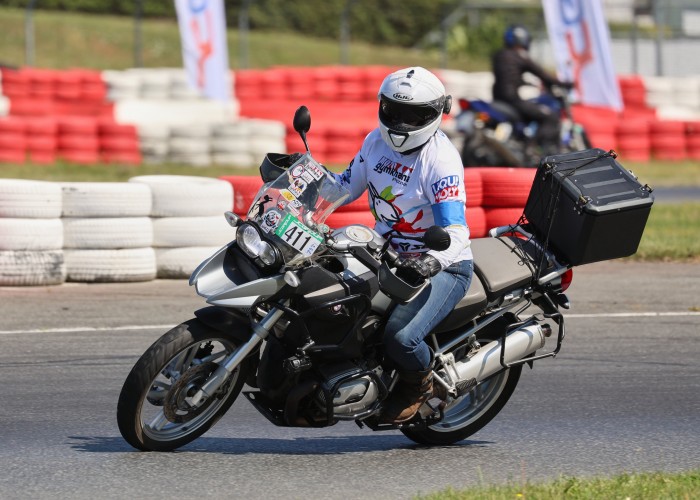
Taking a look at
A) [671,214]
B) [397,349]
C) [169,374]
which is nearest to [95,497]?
[169,374]

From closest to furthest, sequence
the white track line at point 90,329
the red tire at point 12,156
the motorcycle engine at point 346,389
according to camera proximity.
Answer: the motorcycle engine at point 346,389
the white track line at point 90,329
the red tire at point 12,156

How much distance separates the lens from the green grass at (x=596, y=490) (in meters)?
5.22

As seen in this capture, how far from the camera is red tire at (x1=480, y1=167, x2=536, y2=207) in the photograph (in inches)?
456

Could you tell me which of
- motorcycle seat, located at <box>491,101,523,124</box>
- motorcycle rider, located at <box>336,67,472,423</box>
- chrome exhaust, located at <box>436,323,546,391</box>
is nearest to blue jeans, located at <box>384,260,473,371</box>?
motorcycle rider, located at <box>336,67,472,423</box>

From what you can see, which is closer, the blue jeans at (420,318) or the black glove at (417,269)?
the black glove at (417,269)

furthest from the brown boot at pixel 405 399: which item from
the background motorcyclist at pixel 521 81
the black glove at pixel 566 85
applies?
the black glove at pixel 566 85

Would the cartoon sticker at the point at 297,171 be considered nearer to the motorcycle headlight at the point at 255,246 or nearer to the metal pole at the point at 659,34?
the motorcycle headlight at the point at 255,246

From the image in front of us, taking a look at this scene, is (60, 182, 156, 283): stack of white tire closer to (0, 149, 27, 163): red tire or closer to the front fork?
the front fork

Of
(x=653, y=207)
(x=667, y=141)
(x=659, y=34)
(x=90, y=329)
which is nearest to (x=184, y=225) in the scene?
(x=90, y=329)

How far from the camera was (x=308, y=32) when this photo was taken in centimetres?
4075

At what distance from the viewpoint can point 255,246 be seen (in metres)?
5.40

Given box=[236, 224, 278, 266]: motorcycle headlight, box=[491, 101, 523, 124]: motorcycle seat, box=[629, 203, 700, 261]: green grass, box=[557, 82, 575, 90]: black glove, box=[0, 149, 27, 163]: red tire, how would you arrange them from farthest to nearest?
box=[0, 149, 27, 163]: red tire, box=[557, 82, 575, 90]: black glove, box=[491, 101, 523, 124]: motorcycle seat, box=[629, 203, 700, 261]: green grass, box=[236, 224, 278, 266]: motorcycle headlight

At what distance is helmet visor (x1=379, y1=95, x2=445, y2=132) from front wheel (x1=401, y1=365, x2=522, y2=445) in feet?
4.61

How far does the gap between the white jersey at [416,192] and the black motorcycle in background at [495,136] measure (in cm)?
1128
